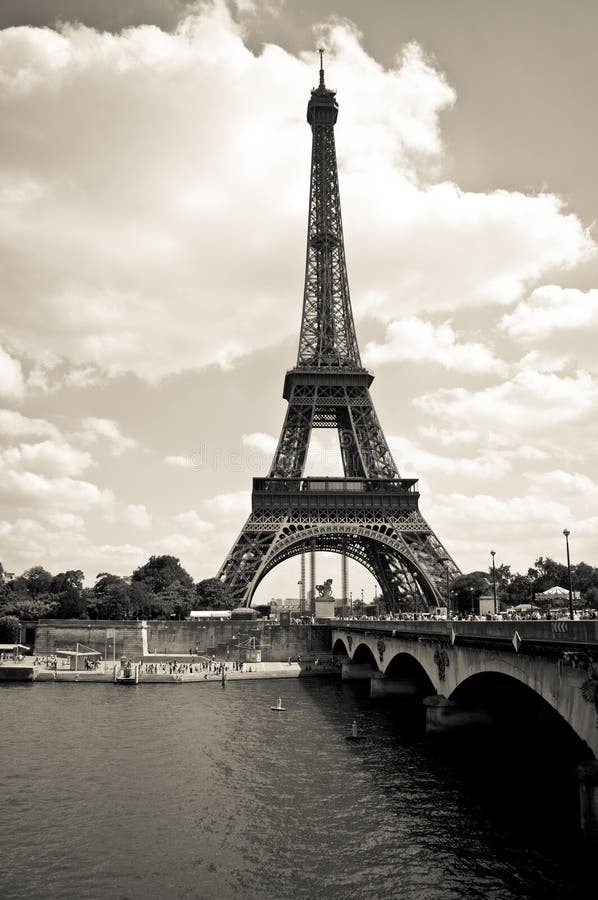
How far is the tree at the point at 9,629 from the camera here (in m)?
94.8

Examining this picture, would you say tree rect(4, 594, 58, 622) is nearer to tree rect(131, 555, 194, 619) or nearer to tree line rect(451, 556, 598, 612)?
tree rect(131, 555, 194, 619)

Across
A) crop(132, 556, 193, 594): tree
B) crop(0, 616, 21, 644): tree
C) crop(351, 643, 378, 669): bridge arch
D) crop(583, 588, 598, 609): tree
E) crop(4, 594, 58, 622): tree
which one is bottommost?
crop(351, 643, 378, 669): bridge arch

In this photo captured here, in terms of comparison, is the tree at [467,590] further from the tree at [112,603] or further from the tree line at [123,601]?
the tree at [112,603]

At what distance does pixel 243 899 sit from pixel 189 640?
2842 inches

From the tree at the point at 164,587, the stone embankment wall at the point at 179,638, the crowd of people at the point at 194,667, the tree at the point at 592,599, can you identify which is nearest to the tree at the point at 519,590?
the tree at the point at 592,599

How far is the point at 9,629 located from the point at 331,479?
156 feet

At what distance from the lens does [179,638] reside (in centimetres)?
9100

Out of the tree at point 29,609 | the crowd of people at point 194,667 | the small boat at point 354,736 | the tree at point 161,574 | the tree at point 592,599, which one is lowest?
the small boat at point 354,736

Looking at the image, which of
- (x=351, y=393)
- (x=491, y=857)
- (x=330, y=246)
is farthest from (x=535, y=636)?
(x=330, y=246)

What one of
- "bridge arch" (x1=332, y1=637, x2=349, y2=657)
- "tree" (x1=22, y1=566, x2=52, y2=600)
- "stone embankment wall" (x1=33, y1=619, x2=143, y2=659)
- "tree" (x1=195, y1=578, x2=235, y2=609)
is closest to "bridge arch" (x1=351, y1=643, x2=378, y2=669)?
"bridge arch" (x1=332, y1=637, x2=349, y2=657)

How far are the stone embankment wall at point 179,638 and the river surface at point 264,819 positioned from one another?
41641 mm

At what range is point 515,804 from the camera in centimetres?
2953

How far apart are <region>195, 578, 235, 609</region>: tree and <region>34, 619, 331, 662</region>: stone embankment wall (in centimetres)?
465

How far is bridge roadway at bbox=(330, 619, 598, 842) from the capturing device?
22.4 meters
